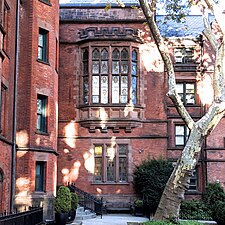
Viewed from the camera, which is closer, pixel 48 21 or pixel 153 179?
pixel 48 21

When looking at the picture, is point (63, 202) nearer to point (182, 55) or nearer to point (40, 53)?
point (40, 53)

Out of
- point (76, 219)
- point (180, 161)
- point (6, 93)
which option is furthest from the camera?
point (76, 219)

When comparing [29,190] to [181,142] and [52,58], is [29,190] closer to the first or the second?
[52,58]

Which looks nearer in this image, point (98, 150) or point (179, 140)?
point (98, 150)

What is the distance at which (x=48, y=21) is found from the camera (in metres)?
22.7

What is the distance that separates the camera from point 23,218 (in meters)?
13.5

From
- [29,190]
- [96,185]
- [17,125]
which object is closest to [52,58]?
[17,125]

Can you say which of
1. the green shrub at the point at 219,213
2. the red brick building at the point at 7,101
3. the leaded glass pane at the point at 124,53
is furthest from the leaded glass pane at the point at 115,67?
the green shrub at the point at 219,213

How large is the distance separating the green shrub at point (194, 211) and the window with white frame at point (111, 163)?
3831 millimetres

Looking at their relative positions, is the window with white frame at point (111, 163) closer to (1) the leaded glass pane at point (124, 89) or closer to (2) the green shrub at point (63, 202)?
(1) the leaded glass pane at point (124, 89)

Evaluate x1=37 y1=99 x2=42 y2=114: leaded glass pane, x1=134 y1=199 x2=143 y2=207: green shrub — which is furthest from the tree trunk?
x1=134 y1=199 x2=143 y2=207: green shrub

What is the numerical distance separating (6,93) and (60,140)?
9.54 m

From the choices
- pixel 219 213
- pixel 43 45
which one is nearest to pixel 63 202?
pixel 219 213

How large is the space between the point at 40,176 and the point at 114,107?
24.1 feet
